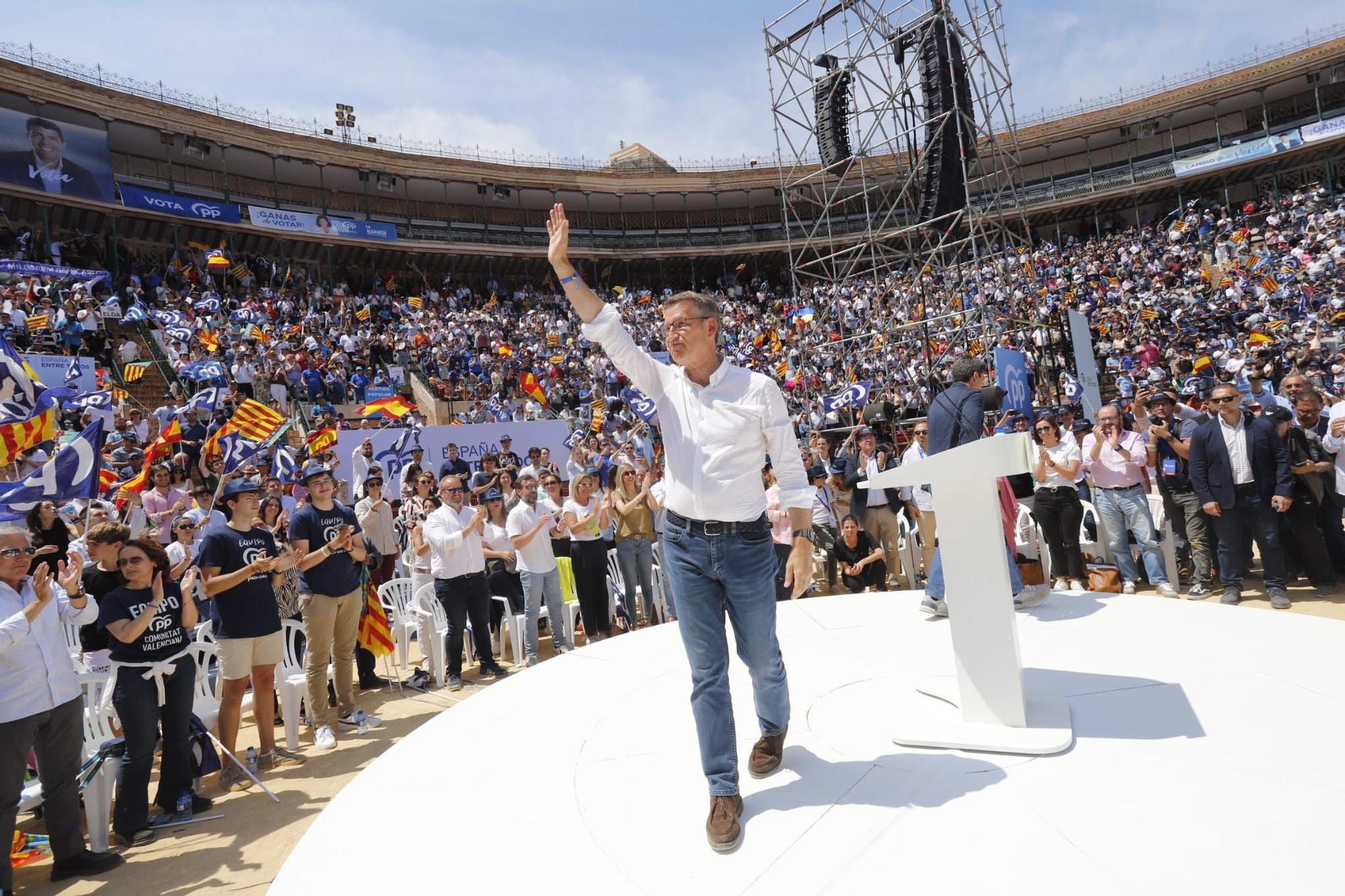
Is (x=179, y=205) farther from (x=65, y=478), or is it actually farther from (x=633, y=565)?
(x=633, y=565)

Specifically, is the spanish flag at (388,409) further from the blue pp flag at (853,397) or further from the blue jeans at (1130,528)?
the blue jeans at (1130,528)

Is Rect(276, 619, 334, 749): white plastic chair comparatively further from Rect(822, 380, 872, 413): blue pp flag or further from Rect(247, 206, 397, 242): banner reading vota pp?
Rect(247, 206, 397, 242): banner reading vota pp

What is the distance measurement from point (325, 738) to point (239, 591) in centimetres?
122

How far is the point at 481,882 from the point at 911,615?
303 cm

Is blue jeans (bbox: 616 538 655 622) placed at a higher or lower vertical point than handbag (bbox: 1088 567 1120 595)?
higher

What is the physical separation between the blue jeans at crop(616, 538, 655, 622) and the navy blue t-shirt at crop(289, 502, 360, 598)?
2.81 m

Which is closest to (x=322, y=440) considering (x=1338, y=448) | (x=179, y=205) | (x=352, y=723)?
(x=352, y=723)

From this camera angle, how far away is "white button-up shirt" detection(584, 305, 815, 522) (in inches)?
92.8

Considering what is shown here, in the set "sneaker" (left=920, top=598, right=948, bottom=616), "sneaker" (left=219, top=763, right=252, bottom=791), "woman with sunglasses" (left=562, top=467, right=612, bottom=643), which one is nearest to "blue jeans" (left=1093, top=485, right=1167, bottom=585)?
"sneaker" (left=920, top=598, right=948, bottom=616)

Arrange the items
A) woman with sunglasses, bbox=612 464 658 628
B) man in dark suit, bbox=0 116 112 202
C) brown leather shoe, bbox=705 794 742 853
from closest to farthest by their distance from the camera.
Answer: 1. brown leather shoe, bbox=705 794 742 853
2. woman with sunglasses, bbox=612 464 658 628
3. man in dark suit, bbox=0 116 112 202

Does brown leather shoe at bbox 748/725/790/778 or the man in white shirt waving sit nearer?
the man in white shirt waving

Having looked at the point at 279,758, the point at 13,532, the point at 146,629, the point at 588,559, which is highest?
the point at 13,532

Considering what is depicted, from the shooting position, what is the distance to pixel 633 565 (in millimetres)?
7363

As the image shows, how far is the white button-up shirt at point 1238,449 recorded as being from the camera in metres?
5.84
